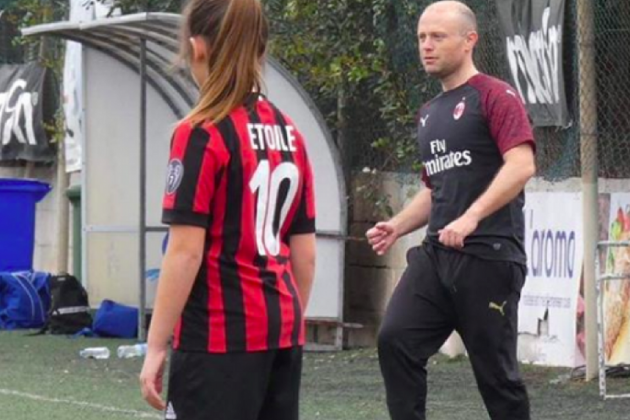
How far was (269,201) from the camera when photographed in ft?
Answer: 14.6

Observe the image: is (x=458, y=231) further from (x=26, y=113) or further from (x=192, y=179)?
(x=26, y=113)

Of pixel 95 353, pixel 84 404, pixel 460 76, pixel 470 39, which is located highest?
pixel 470 39

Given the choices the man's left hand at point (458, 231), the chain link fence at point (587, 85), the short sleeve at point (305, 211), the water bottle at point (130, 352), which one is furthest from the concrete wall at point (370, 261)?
the short sleeve at point (305, 211)

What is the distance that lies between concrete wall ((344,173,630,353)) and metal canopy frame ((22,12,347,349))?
349mm

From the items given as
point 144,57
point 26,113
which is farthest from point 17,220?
point 144,57

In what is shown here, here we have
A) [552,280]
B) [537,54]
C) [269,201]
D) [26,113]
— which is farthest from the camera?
[26,113]

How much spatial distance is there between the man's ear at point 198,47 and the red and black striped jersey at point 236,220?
0.17 m

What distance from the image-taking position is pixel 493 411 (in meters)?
6.61

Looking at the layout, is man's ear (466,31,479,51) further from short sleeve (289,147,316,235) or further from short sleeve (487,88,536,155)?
short sleeve (289,147,316,235)

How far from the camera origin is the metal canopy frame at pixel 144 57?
1300 centimetres

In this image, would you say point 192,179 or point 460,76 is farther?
point 460,76

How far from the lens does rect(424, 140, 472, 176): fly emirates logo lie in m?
6.60

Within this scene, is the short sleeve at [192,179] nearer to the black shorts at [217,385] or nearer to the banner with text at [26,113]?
the black shorts at [217,385]

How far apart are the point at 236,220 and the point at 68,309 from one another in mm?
10507
